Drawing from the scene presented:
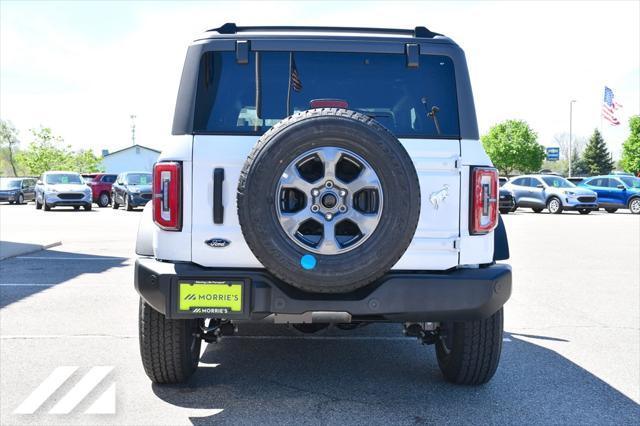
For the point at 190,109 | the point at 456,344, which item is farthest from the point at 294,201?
the point at 456,344

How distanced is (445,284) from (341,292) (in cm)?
58

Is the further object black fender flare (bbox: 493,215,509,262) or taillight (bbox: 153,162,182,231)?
black fender flare (bbox: 493,215,509,262)

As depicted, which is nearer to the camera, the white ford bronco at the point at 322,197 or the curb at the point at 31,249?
the white ford bronco at the point at 322,197

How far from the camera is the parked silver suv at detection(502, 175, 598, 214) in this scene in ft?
90.5

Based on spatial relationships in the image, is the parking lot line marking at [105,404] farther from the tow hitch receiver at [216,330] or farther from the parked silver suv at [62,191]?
the parked silver suv at [62,191]

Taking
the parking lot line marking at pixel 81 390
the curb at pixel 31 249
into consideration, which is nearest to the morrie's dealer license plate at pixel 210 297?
the parking lot line marking at pixel 81 390

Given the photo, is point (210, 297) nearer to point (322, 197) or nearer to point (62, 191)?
point (322, 197)

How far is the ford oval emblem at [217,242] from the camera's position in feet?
11.9

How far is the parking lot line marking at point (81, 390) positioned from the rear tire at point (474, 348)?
226 centimetres

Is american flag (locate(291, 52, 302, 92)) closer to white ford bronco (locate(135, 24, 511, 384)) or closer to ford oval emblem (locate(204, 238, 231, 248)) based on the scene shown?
white ford bronco (locate(135, 24, 511, 384))

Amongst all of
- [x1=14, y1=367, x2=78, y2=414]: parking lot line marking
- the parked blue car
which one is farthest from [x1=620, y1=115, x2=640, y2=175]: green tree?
[x1=14, y1=367, x2=78, y2=414]: parking lot line marking

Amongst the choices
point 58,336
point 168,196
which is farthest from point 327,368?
point 58,336

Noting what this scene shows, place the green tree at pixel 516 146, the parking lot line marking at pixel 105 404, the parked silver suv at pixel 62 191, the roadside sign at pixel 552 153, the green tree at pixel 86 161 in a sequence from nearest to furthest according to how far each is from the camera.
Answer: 1. the parking lot line marking at pixel 105 404
2. the parked silver suv at pixel 62 191
3. the green tree at pixel 86 161
4. the roadside sign at pixel 552 153
5. the green tree at pixel 516 146

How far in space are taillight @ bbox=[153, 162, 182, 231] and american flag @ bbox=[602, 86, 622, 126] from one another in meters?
53.6
